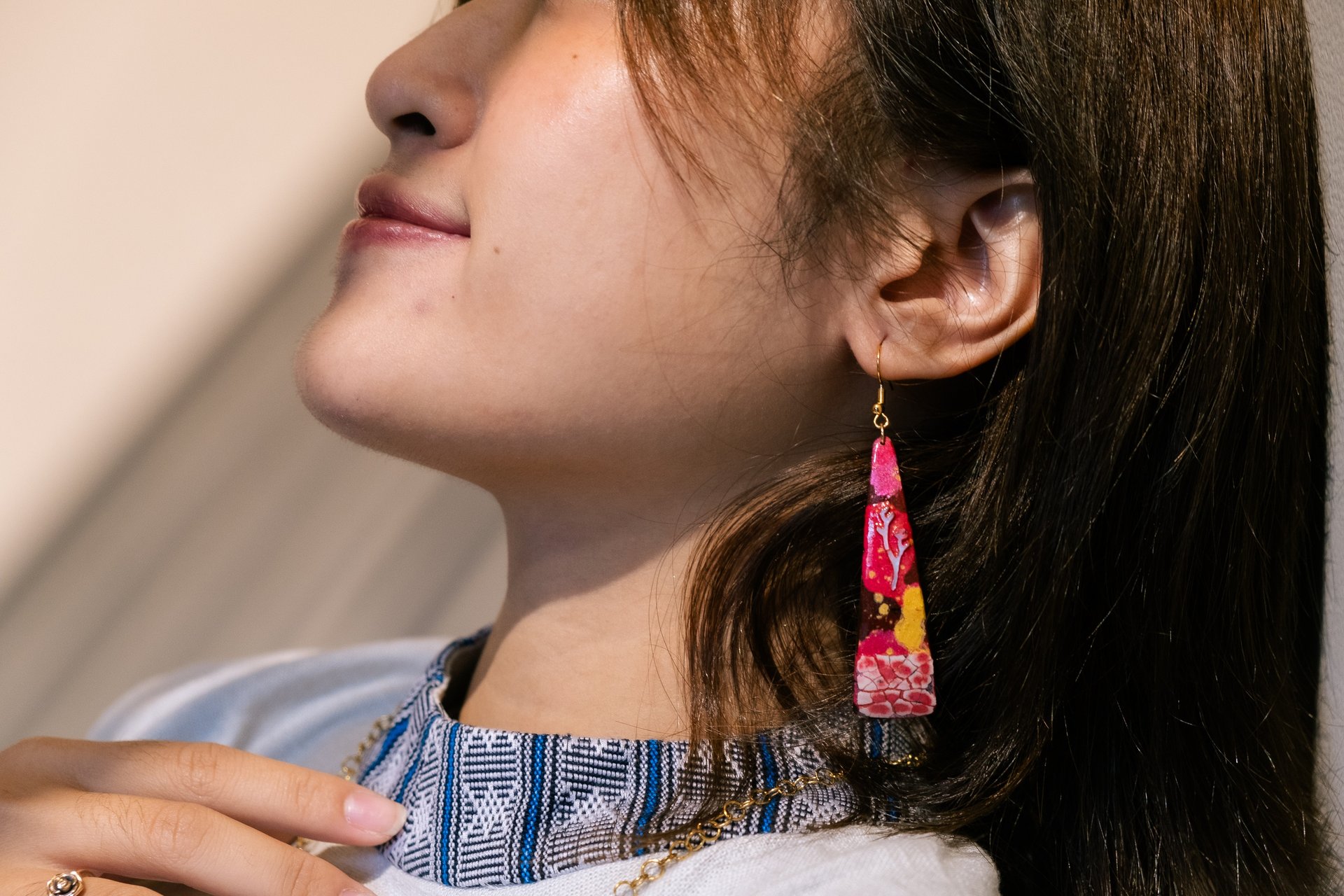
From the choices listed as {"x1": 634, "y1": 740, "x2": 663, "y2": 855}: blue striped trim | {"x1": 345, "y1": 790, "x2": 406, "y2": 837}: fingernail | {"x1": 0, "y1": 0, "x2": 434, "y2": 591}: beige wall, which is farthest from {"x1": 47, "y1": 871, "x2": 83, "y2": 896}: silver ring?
{"x1": 0, "y1": 0, "x2": 434, "y2": 591}: beige wall

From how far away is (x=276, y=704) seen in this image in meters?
1.36

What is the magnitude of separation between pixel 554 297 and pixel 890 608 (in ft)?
1.10

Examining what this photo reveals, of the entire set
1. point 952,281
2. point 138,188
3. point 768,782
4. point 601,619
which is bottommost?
point 768,782

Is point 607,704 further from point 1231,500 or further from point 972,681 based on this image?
point 1231,500

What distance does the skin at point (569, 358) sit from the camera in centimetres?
79

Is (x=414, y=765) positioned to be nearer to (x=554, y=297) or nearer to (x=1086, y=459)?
(x=554, y=297)

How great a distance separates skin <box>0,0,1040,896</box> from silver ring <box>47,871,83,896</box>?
0.01m

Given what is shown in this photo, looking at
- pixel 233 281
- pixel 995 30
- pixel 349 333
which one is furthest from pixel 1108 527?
pixel 233 281

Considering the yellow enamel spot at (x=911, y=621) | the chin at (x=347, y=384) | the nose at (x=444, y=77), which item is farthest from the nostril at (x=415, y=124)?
the yellow enamel spot at (x=911, y=621)

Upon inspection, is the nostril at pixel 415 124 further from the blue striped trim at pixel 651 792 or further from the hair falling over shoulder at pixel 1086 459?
the blue striped trim at pixel 651 792

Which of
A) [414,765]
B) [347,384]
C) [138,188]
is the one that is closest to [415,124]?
[347,384]

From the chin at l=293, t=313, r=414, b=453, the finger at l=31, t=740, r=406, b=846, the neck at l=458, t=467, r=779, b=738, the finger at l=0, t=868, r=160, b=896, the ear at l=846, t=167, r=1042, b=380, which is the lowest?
the finger at l=0, t=868, r=160, b=896

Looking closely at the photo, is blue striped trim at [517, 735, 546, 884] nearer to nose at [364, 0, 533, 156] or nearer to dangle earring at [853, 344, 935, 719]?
dangle earring at [853, 344, 935, 719]

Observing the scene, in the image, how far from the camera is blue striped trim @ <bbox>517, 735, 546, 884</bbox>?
0.81m
